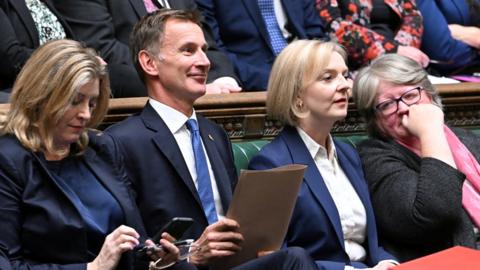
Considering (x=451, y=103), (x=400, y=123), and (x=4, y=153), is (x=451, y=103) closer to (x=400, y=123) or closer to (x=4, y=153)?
(x=400, y=123)

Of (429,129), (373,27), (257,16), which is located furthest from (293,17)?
(429,129)

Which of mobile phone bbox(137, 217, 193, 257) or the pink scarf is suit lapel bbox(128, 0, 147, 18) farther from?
mobile phone bbox(137, 217, 193, 257)

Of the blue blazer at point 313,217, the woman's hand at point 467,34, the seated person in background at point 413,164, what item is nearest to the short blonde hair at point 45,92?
the blue blazer at point 313,217

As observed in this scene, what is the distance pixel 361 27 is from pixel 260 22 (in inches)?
18.1

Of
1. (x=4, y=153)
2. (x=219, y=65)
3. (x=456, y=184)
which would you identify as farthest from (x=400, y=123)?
(x=4, y=153)

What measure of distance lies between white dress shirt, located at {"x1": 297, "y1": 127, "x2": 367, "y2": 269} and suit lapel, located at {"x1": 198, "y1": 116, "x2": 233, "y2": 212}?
0.29 m

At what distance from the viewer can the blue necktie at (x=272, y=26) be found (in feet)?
14.4

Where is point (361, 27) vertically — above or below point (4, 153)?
below

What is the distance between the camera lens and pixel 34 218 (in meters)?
2.75

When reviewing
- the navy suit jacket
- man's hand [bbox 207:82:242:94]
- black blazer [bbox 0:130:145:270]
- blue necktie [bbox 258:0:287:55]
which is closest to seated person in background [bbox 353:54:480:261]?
man's hand [bbox 207:82:242:94]

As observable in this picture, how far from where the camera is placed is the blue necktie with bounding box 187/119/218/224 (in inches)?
125

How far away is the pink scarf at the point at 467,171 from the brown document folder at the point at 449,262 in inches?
18.4

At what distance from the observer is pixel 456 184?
3443 millimetres

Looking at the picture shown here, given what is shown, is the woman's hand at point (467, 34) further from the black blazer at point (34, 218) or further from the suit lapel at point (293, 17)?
the black blazer at point (34, 218)
